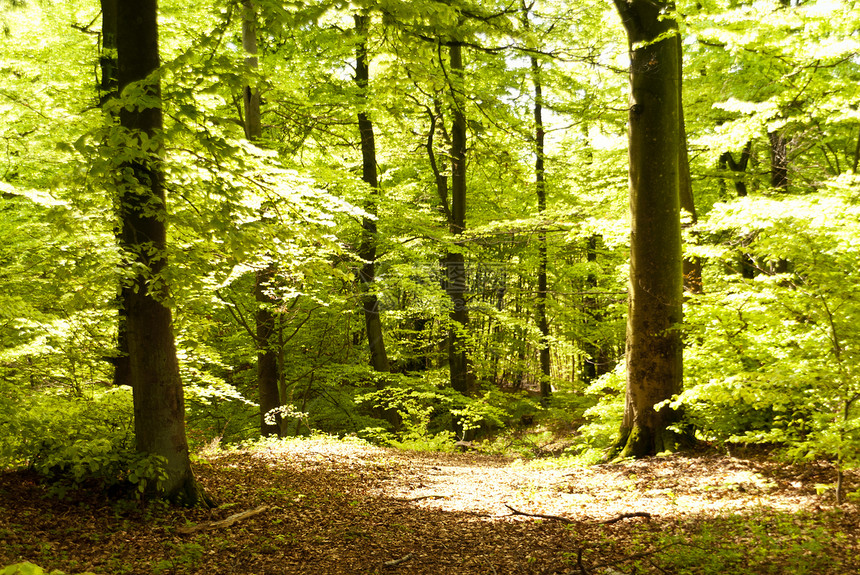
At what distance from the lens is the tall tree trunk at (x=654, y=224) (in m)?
6.30

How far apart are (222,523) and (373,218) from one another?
5.54 meters

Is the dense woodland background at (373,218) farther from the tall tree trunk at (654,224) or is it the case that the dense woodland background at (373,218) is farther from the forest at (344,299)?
the tall tree trunk at (654,224)

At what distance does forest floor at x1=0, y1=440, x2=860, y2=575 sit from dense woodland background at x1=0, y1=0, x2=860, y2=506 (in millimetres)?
447

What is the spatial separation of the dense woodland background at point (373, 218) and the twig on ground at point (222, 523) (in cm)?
69

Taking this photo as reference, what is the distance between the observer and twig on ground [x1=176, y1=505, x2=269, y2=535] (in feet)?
14.3

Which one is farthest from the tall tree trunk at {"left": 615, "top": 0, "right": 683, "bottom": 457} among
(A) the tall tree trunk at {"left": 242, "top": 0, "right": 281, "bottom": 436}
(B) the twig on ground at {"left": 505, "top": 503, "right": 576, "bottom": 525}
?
(A) the tall tree trunk at {"left": 242, "top": 0, "right": 281, "bottom": 436}

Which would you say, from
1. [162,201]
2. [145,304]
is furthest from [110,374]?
[162,201]

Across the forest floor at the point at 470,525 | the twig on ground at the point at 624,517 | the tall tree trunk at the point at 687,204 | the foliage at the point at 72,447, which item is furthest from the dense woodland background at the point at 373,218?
the twig on ground at the point at 624,517

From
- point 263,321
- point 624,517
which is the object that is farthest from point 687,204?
point 263,321

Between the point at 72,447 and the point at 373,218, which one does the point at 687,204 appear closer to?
the point at 373,218

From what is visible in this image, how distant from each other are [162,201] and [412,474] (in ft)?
15.1

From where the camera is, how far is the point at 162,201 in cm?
449

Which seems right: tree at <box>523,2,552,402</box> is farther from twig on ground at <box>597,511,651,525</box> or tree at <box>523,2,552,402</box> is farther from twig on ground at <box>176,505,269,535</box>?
twig on ground at <box>176,505,269,535</box>

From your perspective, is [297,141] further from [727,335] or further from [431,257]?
[727,335]
